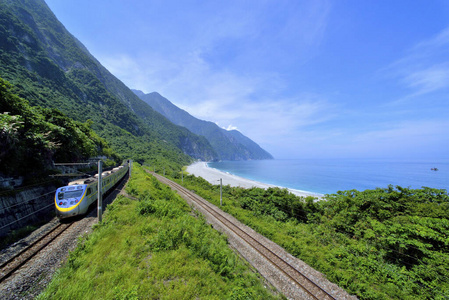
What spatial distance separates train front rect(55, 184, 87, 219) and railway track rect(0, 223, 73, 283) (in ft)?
3.29

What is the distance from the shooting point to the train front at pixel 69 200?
1105 cm

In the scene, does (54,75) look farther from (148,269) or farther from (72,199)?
(148,269)

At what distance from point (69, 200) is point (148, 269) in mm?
9245

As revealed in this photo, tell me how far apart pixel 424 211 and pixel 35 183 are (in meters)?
31.9

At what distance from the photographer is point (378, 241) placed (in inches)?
466

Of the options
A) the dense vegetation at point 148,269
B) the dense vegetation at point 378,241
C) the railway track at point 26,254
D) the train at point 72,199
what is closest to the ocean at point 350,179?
the dense vegetation at point 378,241

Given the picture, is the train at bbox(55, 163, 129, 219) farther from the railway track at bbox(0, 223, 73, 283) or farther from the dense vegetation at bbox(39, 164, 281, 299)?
the dense vegetation at bbox(39, 164, 281, 299)

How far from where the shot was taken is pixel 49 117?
75.2 ft

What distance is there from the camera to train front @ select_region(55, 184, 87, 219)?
435 inches

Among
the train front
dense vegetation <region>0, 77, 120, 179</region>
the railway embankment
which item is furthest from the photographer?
dense vegetation <region>0, 77, 120, 179</region>

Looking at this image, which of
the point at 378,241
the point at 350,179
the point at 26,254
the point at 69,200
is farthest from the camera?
the point at 350,179

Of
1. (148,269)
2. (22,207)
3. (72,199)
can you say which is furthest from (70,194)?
(148,269)

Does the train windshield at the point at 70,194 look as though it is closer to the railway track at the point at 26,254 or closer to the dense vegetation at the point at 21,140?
the railway track at the point at 26,254

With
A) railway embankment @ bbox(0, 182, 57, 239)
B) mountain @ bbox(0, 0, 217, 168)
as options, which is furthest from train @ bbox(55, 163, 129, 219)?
mountain @ bbox(0, 0, 217, 168)
